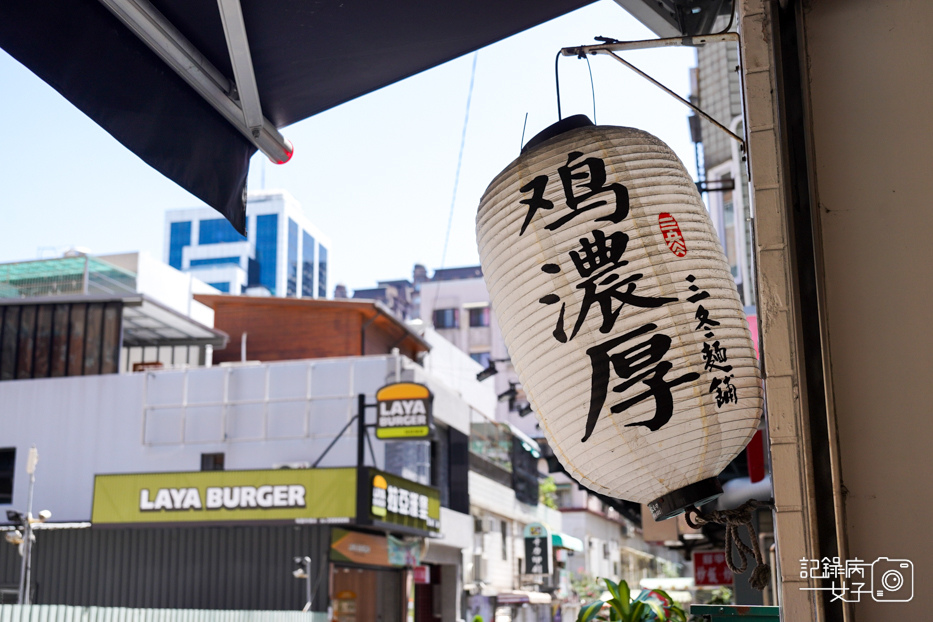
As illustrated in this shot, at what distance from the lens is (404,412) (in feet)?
71.8

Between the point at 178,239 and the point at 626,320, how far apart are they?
391 ft

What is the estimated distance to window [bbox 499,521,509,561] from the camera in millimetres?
35263

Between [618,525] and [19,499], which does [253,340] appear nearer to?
[19,499]

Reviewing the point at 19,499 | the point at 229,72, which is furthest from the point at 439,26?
the point at 19,499

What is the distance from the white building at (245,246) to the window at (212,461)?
284 ft

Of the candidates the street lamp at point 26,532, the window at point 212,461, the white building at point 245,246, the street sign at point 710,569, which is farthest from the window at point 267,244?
the street sign at point 710,569

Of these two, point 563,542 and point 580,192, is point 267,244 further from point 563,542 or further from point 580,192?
point 580,192

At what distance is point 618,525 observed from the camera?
61125mm

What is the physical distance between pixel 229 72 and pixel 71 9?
0.77 metres

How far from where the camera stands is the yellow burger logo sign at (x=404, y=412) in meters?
21.5

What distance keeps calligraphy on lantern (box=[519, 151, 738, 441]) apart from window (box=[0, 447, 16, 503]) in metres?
25.6

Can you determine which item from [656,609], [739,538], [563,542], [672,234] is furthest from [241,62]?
[563,542]

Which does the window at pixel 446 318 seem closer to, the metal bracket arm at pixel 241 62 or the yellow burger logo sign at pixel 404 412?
the yellow burger logo sign at pixel 404 412

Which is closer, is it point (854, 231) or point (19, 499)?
point (854, 231)
